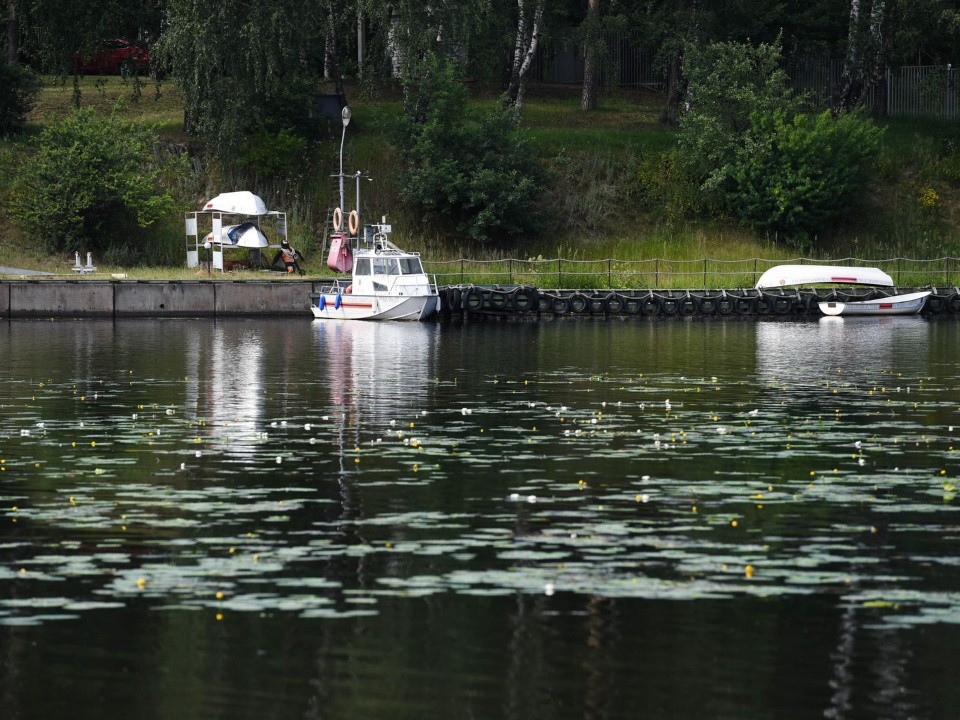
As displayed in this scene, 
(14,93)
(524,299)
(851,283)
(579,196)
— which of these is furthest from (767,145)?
(14,93)

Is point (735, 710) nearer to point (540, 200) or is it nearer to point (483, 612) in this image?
point (483, 612)

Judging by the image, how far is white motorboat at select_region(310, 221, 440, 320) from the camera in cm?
5997

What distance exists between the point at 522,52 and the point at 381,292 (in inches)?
733

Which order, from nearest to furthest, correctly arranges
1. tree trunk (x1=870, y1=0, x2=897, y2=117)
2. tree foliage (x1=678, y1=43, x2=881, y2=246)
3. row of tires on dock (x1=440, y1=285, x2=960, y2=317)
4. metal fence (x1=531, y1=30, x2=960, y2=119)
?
row of tires on dock (x1=440, y1=285, x2=960, y2=317) → tree foliage (x1=678, y1=43, x2=881, y2=246) → tree trunk (x1=870, y1=0, x2=897, y2=117) → metal fence (x1=531, y1=30, x2=960, y2=119)

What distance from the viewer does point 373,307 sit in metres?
60.4

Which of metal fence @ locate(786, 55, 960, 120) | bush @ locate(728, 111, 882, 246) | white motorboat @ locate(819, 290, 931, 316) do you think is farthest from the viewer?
metal fence @ locate(786, 55, 960, 120)

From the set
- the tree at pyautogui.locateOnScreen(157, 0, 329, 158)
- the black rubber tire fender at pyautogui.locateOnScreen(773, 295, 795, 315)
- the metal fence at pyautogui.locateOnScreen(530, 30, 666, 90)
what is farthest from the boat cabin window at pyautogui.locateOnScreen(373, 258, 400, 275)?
the metal fence at pyautogui.locateOnScreen(530, 30, 666, 90)

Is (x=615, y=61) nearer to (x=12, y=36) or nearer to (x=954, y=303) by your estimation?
(x=954, y=303)

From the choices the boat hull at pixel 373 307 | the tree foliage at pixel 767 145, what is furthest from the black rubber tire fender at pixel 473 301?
the tree foliage at pixel 767 145

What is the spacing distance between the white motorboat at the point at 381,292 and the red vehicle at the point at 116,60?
1861 cm

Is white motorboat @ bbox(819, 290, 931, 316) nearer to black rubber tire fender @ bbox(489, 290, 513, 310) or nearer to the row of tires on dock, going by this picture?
the row of tires on dock

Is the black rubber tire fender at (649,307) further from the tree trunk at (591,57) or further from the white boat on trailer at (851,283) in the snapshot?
the tree trunk at (591,57)

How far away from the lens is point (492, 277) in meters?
65.3

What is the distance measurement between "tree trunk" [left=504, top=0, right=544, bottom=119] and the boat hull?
13.4 m
